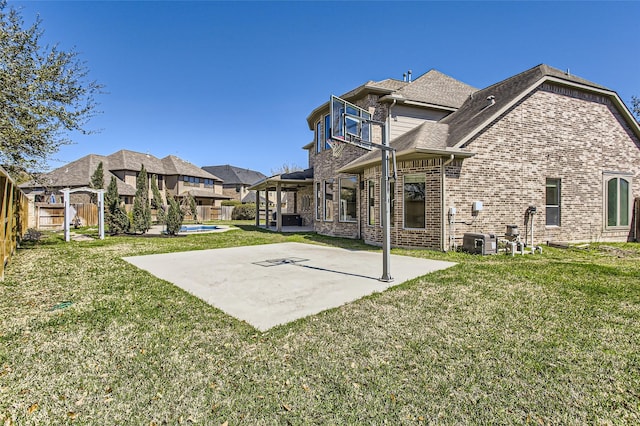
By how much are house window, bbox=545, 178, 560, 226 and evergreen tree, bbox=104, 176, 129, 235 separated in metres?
18.8

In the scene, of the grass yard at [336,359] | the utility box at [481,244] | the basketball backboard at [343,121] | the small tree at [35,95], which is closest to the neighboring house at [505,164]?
the utility box at [481,244]

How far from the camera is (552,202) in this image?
1116 cm

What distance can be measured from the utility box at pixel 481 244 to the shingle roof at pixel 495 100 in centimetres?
298

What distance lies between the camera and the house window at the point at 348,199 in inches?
544

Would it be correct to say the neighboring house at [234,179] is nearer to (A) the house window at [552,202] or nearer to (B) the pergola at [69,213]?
(B) the pergola at [69,213]

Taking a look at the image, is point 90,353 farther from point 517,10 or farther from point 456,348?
point 517,10

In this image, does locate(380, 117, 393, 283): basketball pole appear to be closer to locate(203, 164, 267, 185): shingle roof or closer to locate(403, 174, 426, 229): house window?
locate(403, 174, 426, 229): house window

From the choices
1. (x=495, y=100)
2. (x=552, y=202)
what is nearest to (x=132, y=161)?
(x=495, y=100)

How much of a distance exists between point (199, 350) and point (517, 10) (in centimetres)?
1345

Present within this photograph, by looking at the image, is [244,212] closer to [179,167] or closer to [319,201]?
[179,167]

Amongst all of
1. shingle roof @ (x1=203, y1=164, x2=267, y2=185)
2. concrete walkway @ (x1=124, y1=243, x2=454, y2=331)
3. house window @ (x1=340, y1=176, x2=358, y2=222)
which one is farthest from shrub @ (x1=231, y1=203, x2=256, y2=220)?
concrete walkway @ (x1=124, y1=243, x2=454, y2=331)

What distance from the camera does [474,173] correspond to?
1002 centimetres

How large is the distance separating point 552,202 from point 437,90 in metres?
7.04

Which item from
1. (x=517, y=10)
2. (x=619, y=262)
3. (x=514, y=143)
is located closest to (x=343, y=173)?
(x=514, y=143)
